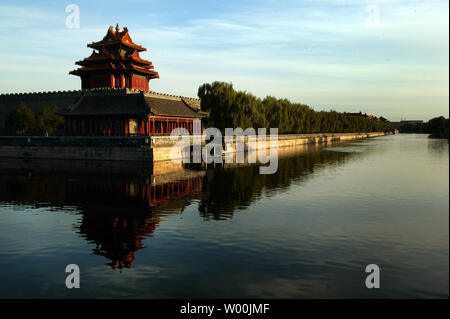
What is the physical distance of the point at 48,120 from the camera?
51.1 meters

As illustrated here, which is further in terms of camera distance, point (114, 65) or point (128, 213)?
point (114, 65)

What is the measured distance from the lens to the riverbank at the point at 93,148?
3934 cm

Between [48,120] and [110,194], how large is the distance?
33.7 meters

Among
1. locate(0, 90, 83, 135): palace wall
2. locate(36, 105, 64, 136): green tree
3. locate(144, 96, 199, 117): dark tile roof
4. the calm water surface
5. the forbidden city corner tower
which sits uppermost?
the forbidden city corner tower

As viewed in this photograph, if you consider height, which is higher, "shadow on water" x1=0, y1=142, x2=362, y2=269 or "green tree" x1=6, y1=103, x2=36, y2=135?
"green tree" x1=6, y1=103, x2=36, y2=135

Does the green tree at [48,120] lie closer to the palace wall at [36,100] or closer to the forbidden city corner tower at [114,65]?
the palace wall at [36,100]

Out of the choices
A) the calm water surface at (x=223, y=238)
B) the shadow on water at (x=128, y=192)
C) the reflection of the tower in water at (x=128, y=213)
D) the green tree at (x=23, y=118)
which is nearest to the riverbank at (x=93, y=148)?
the shadow on water at (x=128, y=192)

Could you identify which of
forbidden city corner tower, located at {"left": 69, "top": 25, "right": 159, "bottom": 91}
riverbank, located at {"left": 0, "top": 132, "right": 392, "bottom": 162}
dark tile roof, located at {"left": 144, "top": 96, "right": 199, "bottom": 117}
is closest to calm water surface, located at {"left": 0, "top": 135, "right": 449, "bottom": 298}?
riverbank, located at {"left": 0, "top": 132, "right": 392, "bottom": 162}

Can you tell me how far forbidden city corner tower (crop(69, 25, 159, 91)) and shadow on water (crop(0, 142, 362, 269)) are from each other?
68.5 feet

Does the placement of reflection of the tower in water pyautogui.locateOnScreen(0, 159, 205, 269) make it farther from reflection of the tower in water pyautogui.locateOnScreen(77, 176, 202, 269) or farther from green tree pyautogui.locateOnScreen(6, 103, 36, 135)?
green tree pyautogui.locateOnScreen(6, 103, 36, 135)

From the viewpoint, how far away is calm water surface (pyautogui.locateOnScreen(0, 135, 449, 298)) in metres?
9.82

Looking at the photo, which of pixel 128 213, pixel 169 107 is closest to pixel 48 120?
pixel 169 107

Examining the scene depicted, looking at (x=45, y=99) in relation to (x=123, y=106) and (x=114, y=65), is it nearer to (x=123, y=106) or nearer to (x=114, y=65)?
(x=114, y=65)

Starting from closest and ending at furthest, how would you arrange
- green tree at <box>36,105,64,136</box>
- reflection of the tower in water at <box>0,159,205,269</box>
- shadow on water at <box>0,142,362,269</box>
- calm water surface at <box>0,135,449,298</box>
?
calm water surface at <box>0,135,449,298</box> → reflection of the tower in water at <box>0,159,205,269</box> → shadow on water at <box>0,142,362,269</box> → green tree at <box>36,105,64,136</box>
